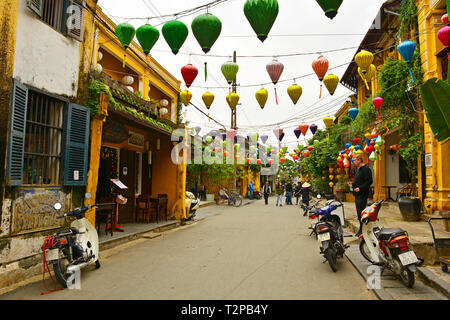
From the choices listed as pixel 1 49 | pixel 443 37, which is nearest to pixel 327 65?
pixel 443 37

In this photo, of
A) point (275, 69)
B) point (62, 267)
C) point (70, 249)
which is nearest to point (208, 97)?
point (275, 69)

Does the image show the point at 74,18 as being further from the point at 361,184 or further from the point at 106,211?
the point at 361,184

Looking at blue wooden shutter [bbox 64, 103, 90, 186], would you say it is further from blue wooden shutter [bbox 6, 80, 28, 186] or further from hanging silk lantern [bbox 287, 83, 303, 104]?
hanging silk lantern [bbox 287, 83, 303, 104]

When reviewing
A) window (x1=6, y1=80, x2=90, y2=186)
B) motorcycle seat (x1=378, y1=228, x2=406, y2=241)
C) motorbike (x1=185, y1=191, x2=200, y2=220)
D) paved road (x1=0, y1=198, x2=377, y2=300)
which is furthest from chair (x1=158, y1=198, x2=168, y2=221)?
motorcycle seat (x1=378, y1=228, x2=406, y2=241)

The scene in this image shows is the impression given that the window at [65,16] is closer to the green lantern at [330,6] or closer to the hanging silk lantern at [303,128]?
the green lantern at [330,6]

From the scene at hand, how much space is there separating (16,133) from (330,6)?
5.25 metres

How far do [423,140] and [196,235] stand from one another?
857 cm

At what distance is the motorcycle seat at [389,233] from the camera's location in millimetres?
4576

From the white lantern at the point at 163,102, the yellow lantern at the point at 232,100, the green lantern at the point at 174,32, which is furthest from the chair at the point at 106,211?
the white lantern at the point at 163,102

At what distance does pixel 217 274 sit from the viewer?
522cm

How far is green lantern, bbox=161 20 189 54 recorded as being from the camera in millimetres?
5539

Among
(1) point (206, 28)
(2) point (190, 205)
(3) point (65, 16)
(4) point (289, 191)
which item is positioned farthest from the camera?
(4) point (289, 191)

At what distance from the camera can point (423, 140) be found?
10.6 m
